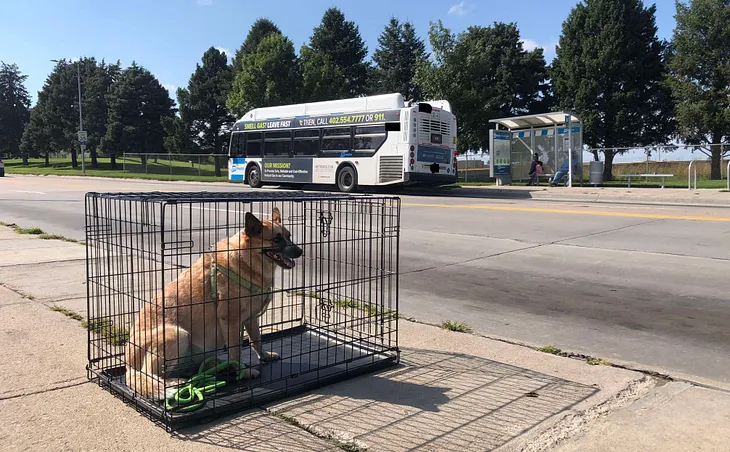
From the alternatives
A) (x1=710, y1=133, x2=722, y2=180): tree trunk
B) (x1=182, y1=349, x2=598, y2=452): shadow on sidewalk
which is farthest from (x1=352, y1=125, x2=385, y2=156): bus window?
(x1=182, y1=349, x2=598, y2=452): shadow on sidewalk

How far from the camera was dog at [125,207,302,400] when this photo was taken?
140 inches

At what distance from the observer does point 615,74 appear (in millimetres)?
38969

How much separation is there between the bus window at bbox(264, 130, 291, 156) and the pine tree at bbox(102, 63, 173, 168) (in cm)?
3645

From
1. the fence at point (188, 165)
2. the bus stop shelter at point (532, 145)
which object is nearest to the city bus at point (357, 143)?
the bus stop shelter at point (532, 145)

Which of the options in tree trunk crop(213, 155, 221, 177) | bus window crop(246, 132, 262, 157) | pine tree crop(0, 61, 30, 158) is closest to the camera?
bus window crop(246, 132, 262, 157)

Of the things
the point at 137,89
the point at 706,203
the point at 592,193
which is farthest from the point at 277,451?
the point at 137,89

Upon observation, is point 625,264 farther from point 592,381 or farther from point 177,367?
point 177,367

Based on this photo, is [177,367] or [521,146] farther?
[521,146]

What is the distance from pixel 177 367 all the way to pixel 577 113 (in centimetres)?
4095

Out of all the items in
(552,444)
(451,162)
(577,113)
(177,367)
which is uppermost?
(577,113)

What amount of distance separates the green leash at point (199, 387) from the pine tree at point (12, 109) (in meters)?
93.0

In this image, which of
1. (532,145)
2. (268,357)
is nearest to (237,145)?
(532,145)

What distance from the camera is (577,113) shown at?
132 ft

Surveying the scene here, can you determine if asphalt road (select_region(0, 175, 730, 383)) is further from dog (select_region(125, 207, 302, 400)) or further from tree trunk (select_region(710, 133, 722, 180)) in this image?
tree trunk (select_region(710, 133, 722, 180))
